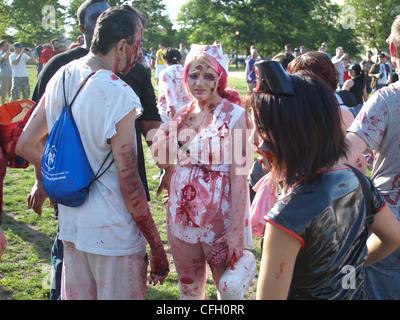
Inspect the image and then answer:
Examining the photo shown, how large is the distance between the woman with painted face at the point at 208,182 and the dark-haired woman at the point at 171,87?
11.6ft

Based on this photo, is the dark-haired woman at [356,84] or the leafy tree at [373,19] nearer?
the dark-haired woman at [356,84]

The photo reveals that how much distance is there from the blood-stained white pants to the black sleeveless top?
3.23 feet

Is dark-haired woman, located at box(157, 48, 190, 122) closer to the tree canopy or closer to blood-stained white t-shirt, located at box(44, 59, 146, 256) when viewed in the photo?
blood-stained white t-shirt, located at box(44, 59, 146, 256)

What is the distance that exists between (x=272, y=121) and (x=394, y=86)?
1245 millimetres

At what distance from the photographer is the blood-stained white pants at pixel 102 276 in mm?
2090

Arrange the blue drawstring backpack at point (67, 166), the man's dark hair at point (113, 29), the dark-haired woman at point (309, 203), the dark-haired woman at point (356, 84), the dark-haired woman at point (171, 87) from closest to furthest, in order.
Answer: the dark-haired woman at point (309, 203) → the blue drawstring backpack at point (67, 166) → the man's dark hair at point (113, 29) → the dark-haired woman at point (171, 87) → the dark-haired woman at point (356, 84)

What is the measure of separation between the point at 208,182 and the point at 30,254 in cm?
287

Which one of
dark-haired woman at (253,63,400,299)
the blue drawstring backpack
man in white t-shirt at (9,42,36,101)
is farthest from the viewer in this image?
man in white t-shirt at (9,42,36,101)

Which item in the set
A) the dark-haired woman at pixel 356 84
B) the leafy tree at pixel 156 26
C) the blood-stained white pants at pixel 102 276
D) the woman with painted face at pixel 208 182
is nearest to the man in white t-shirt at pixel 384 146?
the woman with painted face at pixel 208 182

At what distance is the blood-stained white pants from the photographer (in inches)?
82.3

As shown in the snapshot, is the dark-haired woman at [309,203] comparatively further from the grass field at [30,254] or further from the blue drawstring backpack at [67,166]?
the grass field at [30,254]

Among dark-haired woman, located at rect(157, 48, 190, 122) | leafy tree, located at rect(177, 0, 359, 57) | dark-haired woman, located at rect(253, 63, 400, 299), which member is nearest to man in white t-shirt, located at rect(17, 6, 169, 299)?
dark-haired woman, located at rect(253, 63, 400, 299)

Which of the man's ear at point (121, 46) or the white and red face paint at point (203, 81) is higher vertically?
the man's ear at point (121, 46)

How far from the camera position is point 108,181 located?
80.8 inches
